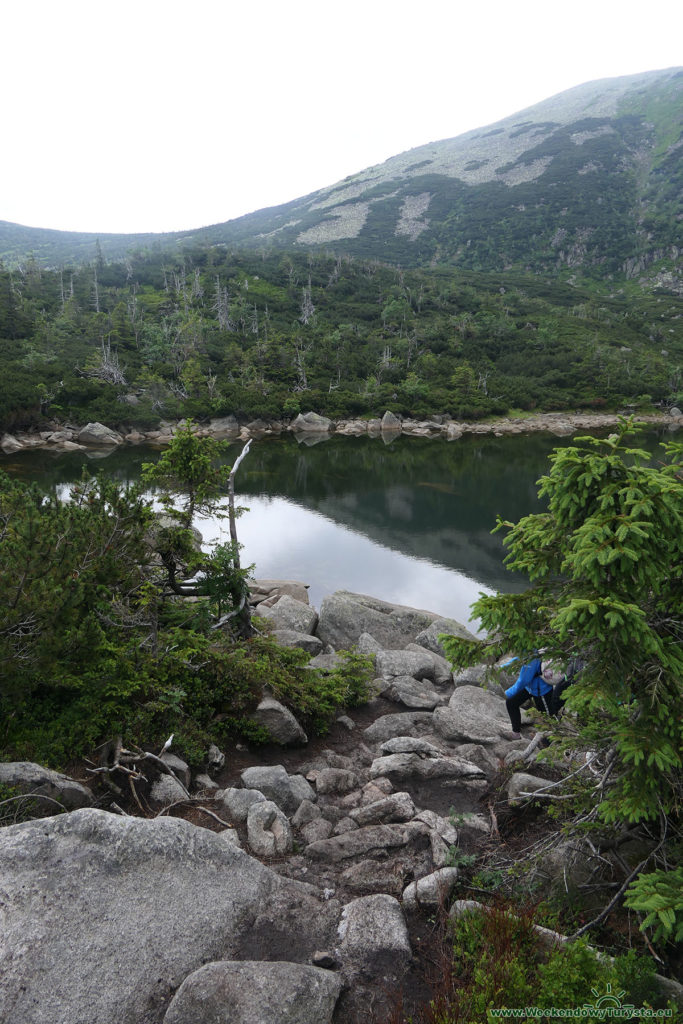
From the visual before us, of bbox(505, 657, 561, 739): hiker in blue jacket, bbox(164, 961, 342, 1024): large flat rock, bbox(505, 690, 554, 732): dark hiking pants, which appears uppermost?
bbox(164, 961, 342, 1024): large flat rock

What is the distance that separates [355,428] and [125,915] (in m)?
59.7

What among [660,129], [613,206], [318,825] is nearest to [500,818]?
[318,825]

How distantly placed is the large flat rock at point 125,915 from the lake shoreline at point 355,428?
1939 inches

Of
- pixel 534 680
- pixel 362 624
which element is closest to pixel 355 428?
pixel 362 624

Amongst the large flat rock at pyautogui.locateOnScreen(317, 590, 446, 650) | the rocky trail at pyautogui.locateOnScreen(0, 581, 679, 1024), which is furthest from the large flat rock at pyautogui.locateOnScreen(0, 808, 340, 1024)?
the large flat rock at pyautogui.locateOnScreen(317, 590, 446, 650)

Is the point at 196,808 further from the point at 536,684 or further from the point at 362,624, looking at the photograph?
the point at 362,624

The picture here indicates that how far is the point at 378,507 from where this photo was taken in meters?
33.3

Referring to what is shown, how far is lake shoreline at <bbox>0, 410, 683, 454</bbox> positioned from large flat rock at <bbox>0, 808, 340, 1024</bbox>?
49.3 metres

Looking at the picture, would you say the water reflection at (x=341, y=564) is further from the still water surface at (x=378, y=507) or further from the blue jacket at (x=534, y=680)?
the blue jacket at (x=534, y=680)

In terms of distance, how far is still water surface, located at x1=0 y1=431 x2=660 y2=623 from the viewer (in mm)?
22453

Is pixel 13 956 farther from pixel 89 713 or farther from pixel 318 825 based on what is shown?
pixel 318 825

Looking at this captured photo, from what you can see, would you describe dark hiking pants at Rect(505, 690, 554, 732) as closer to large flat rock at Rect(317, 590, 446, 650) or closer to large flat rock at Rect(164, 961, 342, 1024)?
large flat rock at Rect(164, 961, 342, 1024)

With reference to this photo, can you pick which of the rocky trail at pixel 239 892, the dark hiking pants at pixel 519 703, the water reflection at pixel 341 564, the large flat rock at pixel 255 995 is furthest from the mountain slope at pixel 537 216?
the large flat rock at pixel 255 995

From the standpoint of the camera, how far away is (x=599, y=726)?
14.7ft
